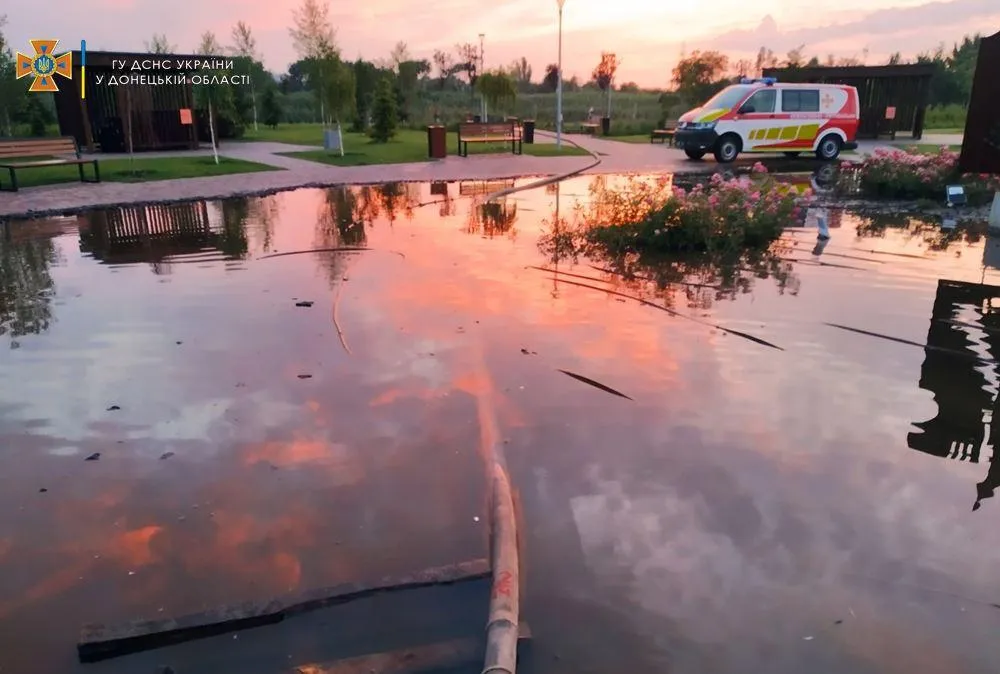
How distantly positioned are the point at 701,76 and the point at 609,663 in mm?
39378

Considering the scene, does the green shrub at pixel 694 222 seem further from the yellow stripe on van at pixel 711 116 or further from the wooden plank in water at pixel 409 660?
the yellow stripe on van at pixel 711 116

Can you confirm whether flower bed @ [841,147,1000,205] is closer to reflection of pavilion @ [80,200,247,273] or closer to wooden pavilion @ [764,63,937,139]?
reflection of pavilion @ [80,200,247,273]

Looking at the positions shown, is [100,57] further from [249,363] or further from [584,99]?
[584,99]

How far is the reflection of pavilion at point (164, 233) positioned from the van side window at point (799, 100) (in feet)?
49.5

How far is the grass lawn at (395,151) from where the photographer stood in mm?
21359

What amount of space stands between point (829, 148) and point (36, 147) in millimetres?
A: 20733

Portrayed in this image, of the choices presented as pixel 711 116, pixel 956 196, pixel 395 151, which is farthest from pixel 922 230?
pixel 395 151

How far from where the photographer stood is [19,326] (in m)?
6.80

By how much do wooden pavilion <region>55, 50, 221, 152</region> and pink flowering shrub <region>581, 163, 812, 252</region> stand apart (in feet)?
55.9

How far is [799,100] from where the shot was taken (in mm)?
20562

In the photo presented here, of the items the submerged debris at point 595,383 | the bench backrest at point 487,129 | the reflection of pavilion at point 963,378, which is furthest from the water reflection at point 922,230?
the bench backrest at point 487,129

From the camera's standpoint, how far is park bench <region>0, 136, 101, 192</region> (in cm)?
1509

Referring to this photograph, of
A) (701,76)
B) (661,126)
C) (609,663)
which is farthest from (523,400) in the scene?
(701,76)

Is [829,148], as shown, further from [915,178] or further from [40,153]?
[40,153]
